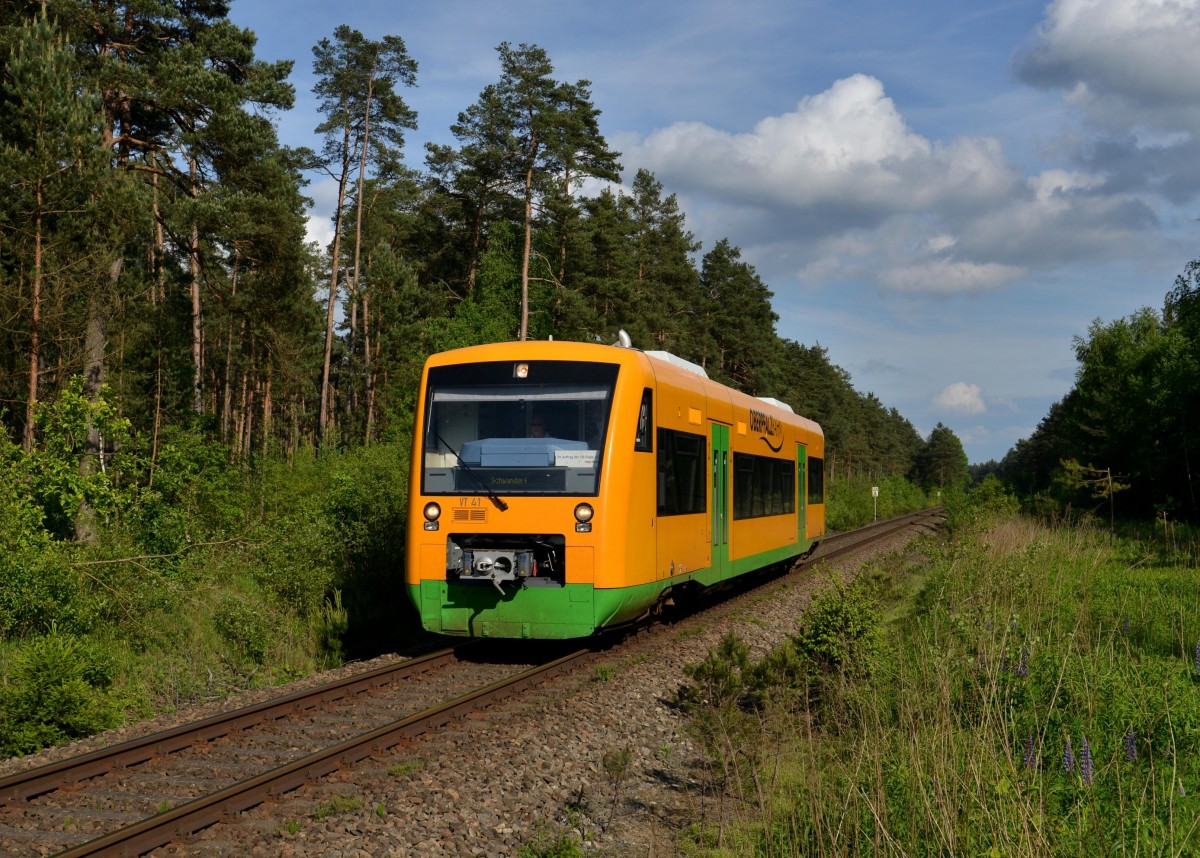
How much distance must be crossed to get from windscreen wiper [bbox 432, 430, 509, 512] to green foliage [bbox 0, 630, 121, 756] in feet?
12.3

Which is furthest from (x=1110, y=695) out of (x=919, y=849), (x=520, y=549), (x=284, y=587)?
(x=284, y=587)

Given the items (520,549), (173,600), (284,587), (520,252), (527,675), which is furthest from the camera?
(520,252)

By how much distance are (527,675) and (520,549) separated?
4.22 ft

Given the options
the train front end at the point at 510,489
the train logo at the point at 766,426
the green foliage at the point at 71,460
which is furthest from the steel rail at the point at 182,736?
the train logo at the point at 766,426

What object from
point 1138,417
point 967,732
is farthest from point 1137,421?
point 967,732

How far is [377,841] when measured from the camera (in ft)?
17.9

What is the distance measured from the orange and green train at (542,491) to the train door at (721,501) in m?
1.89

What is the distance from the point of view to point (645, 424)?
10.8 m

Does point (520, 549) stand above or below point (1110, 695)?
above

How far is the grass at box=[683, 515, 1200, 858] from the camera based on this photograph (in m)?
4.49

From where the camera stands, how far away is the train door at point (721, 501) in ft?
44.5

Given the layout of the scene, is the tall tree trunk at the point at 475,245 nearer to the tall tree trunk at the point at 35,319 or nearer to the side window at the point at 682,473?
the tall tree trunk at the point at 35,319

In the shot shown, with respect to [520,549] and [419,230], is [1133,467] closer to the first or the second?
[419,230]

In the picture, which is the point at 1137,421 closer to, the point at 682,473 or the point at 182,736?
the point at 682,473
